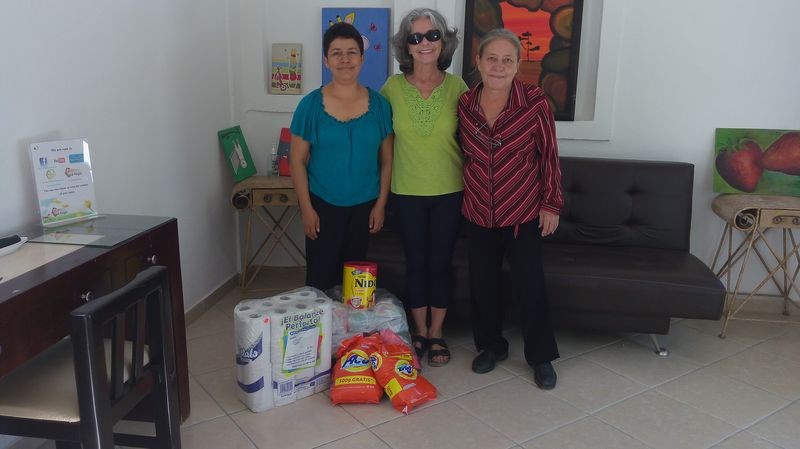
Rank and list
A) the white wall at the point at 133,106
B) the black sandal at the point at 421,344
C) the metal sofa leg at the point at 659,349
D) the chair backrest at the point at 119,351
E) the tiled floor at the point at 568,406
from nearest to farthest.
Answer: the chair backrest at the point at 119,351 < the white wall at the point at 133,106 < the tiled floor at the point at 568,406 < the black sandal at the point at 421,344 < the metal sofa leg at the point at 659,349

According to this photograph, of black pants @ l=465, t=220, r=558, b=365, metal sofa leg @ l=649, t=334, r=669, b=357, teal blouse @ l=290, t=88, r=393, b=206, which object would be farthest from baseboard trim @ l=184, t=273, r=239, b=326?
metal sofa leg @ l=649, t=334, r=669, b=357

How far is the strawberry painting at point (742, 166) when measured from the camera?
3252mm

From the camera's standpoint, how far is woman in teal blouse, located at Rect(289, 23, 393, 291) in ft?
8.09

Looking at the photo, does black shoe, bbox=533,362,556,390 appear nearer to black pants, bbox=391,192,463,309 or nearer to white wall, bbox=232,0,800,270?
black pants, bbox=391,192,463,309

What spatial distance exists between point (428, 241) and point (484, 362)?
22.7 inches

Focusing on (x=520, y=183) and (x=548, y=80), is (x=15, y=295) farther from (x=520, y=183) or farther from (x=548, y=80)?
(x=548, y=80)

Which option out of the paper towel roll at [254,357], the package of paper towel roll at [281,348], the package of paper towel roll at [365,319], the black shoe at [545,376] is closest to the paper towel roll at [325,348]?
the package of paper towel roll at [281,348]

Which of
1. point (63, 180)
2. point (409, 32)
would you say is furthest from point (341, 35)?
point (63, 180)

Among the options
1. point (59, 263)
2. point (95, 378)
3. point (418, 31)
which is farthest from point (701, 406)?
point (59, 263)

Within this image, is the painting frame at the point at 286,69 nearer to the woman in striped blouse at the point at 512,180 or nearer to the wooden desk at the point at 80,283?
the woman in striped blouse at the point at 512,180

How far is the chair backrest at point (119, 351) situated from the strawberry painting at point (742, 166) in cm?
287

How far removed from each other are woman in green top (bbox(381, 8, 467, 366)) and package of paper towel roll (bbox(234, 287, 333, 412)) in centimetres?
50

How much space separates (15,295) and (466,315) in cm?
193

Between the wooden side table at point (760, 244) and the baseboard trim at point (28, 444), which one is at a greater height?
the wooden side table at point (760, 244)
